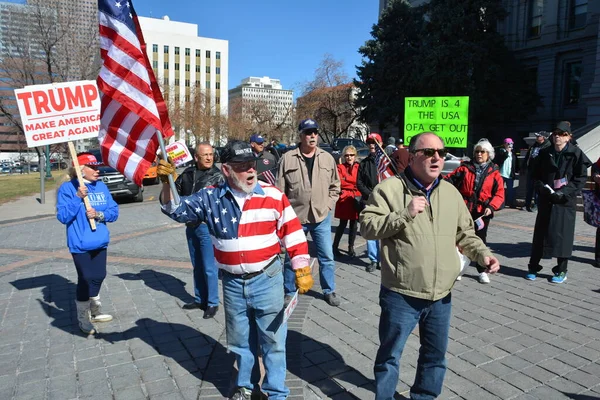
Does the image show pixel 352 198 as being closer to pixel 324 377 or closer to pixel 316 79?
pixel 324 377

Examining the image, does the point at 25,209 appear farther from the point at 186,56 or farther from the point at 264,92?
the point at 264,92

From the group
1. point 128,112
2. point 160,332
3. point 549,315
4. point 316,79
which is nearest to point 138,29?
point 128,112

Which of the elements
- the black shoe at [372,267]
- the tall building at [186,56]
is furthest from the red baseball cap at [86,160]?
the tall building at [186,56]

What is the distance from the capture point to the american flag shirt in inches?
127

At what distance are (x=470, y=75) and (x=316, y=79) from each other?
23155 mm

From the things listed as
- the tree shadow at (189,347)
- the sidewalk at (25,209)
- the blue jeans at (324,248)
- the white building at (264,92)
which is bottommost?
the tree shadow at (189,347)

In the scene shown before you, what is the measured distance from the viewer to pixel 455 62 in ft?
104

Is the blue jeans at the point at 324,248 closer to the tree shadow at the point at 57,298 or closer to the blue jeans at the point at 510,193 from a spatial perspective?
the tree shadow at the point at 57,298

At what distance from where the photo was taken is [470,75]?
105 feet

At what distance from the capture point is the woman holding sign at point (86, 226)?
4.58 meters

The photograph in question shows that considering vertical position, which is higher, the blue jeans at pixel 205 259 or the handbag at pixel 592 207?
the handbag at pixel 592 207

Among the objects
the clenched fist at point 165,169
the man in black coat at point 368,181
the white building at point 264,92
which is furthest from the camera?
the white building at point 264,92

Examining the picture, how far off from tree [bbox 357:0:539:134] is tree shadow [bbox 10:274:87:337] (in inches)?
1161

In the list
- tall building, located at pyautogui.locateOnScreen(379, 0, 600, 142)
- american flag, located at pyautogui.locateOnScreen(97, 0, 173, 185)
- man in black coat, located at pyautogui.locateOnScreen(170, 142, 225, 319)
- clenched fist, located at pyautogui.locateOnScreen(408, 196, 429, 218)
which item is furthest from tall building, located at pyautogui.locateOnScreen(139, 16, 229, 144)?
clenched fist, located at pyautogui.locateOnScreen(408, 196, 429, 218)
